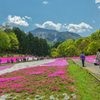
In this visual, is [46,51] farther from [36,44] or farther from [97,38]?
[97,38]

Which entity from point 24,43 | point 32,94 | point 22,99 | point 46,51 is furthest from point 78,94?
point 46,51

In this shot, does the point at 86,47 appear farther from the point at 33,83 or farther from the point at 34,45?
the point at 33,83

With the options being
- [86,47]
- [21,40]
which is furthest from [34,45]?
[86,47]

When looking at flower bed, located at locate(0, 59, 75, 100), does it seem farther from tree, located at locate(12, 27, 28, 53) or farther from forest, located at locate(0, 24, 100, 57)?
tree, located at locate(12, 27, 28, 53)

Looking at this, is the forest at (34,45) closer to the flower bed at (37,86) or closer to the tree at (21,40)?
the tree at (21,40)

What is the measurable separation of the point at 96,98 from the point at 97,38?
60.9m

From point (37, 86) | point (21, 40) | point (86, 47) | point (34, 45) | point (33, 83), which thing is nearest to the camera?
point (37, 86)

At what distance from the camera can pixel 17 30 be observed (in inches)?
4112

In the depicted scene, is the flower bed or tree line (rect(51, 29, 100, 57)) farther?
tree line (rect(51, 29, 100, 57))

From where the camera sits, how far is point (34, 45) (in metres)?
108

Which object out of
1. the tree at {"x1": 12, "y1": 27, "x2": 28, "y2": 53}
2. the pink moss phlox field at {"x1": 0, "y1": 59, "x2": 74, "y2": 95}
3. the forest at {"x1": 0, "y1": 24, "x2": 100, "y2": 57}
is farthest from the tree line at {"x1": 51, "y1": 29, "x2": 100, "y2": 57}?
the pink moss phlox field at {"x1": 0, "y1": 59, "x2": 74, "y2": 95}

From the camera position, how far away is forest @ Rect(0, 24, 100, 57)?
66.1 m

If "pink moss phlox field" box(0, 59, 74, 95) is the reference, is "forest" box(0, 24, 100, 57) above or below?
above

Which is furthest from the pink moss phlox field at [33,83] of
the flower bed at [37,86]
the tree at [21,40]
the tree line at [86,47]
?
the tree at [21,40]
